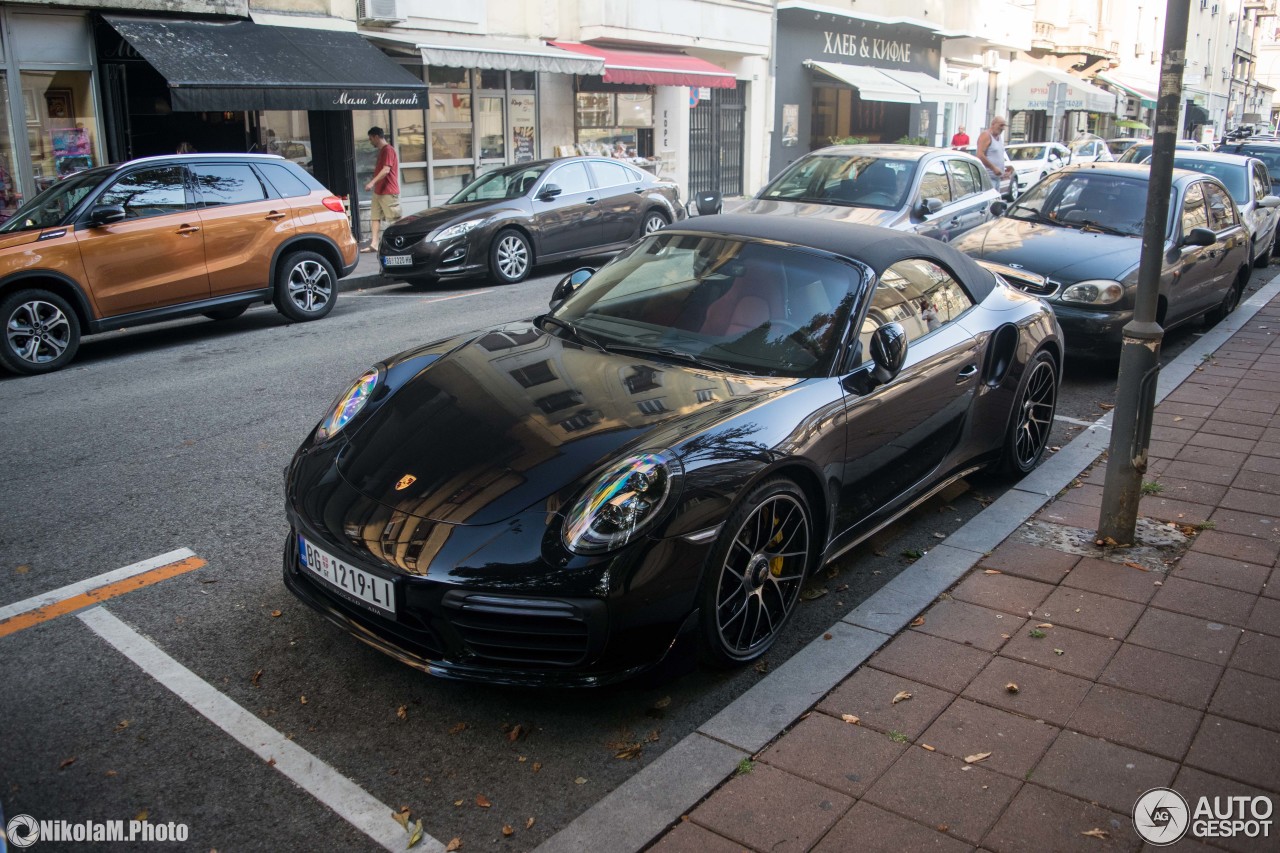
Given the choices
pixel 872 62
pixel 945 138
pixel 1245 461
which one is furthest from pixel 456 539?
pixel 945 138

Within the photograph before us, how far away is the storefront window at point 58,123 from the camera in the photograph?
43.7 feet

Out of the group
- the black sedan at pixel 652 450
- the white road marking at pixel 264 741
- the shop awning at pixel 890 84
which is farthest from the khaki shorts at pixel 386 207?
the shop awning at pixel 890 84

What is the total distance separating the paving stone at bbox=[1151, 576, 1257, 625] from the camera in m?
4.21

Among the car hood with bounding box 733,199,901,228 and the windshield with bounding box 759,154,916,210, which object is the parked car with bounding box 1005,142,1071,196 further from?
the car hood with bounding box 733,199,901,228

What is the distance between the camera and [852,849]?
2830 millimetres

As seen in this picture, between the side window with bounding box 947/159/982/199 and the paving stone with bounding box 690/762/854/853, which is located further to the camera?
the side window with bounding box 947/159/982/199

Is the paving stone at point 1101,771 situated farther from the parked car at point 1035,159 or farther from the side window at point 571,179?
the parked car at point 1035,159

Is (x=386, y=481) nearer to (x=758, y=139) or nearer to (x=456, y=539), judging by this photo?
(x=456, y=539)

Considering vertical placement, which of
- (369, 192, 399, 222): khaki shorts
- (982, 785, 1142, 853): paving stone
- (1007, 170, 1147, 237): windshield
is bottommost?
(982, 785, 1142, 853): paving stone

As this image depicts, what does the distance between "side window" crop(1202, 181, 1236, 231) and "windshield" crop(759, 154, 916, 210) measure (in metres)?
2.75

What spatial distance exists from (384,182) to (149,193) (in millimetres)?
6070

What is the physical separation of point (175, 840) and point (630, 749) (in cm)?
132

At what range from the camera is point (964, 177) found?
11.9 m

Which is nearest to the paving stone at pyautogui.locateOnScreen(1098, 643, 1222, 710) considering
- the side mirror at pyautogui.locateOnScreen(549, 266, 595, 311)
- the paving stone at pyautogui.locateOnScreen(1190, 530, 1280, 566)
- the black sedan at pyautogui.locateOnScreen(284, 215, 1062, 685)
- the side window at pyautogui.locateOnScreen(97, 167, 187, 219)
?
the black sedan at pyautogui.locateOnScreen(284, 215, 1062, 685)
